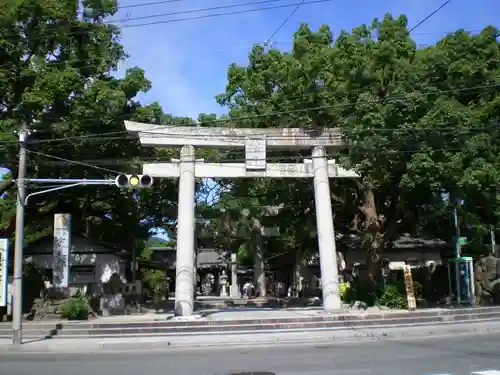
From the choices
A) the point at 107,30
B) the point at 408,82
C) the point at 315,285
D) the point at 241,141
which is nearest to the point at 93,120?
the point at 107,30

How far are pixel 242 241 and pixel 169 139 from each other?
22.4 meters

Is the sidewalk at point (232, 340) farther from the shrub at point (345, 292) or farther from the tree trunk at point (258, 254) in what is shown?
the tree trunk at point (258, 254)

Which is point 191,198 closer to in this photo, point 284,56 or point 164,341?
point 164,341

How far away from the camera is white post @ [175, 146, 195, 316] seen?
21.2m

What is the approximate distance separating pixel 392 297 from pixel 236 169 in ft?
30.4

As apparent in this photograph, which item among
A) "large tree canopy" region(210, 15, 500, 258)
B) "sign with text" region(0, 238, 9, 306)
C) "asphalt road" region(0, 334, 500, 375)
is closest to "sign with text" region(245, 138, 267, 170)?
"large tree canopy" region(210, 15, 500, 258)

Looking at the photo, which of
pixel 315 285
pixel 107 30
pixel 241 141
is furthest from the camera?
pixel 315 285

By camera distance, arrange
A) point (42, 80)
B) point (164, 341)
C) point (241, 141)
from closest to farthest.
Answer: point (164, 341)
point (42, 80)
point (241, 141)

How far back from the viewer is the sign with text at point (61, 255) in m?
23.3

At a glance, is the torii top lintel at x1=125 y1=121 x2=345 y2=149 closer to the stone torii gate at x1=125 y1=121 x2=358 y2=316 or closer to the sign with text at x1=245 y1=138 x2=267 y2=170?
the stone torii gate at x1=125 y1=121 x2=358 y2=316

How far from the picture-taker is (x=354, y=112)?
2170cm

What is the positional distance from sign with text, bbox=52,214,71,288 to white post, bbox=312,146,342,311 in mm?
11405

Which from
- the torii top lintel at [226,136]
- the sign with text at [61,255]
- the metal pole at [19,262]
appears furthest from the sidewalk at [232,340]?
the torii top lintel at [226,136]

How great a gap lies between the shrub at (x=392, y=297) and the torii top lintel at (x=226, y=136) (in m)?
7.05
